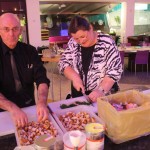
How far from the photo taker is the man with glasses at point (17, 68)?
5.28ft

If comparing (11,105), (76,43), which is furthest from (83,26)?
(11,105)

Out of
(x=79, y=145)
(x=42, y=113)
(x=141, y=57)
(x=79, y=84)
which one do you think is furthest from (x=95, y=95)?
(x=141, y=57)

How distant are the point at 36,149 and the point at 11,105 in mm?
510

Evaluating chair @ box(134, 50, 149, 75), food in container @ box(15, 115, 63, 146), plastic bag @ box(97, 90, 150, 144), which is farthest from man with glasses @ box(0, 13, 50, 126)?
chair @ box(134, 50, 149, 75)

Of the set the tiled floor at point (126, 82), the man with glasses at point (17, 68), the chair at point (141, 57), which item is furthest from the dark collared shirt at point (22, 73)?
the chair at point (141, 57)

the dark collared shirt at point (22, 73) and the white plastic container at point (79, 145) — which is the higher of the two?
the dark collared shirt at point (22, 73)

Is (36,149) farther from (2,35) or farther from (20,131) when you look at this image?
(2,35)

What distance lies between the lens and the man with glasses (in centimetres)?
161

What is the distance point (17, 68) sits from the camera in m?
1.76

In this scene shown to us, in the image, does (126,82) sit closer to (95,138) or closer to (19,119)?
(19,119)

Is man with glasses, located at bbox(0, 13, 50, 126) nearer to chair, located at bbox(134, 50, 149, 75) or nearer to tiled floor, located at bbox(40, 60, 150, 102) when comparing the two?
tiled floor, located at bbox(40, 60, 150, 102)

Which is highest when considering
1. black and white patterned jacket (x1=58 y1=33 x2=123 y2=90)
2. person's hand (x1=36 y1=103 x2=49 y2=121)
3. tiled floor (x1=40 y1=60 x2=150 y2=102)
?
black and white patterned jacket (x1=58 y1=33 x2=123 y2=90)

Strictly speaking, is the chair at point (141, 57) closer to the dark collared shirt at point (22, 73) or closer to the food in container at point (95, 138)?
the dark collared shirt at point (22, 73)

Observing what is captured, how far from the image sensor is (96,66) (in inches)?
72.7
